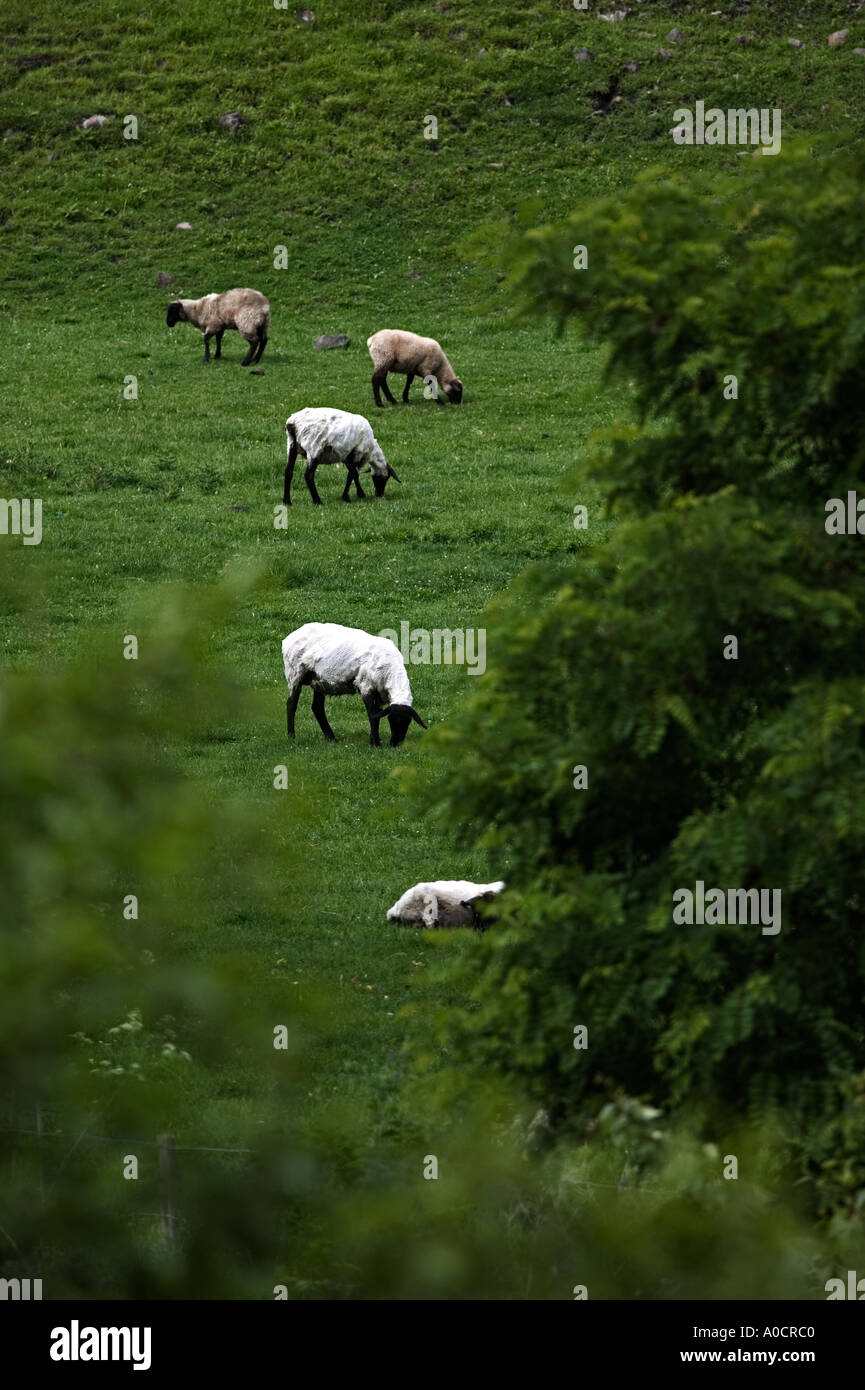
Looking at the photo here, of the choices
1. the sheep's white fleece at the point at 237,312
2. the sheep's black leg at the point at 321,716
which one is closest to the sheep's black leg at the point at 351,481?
the sheep's white fleece at the point at 237,312

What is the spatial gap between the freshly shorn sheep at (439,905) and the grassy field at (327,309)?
0.24 meters

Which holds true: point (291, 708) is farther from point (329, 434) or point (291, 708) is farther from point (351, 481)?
point (351, 481)

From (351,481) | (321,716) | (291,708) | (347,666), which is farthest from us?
(351,481)

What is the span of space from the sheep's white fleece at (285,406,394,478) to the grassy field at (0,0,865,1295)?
999 millimetres

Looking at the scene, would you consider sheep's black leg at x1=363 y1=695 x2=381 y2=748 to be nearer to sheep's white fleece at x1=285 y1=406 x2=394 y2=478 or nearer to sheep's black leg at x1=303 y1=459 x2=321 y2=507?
sheep's white fleece at x1=285 y1=406 x2=394 y2=478

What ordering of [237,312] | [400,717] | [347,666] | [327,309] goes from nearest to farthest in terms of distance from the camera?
[400,717] → [347,666] → [237,312] → [327,309]

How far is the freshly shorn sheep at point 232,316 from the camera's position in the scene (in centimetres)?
3575

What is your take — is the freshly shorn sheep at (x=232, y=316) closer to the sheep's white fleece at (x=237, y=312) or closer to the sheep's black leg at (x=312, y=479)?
the sheep's white fleece at (x=237, y=312)

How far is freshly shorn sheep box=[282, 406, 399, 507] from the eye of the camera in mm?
27094

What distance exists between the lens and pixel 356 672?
19.0m

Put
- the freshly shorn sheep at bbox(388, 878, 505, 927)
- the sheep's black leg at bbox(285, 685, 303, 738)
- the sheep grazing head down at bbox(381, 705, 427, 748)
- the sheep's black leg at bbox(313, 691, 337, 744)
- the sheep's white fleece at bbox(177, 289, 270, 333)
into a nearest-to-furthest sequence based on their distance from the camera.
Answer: the freshly shorn sheep at bbox(388, 878, 505, 927) < the sheep's black leg at bbox(285, 685, 303, 738) < the sheep grazing head down at bbox(381, 705, 427, 748) < the sheep's black leg at bbox(313, 691, 337, 744) < the sheep's white fleece at bbox(177, 289, 270, 333)

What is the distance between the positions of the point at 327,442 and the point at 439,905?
14365 mm

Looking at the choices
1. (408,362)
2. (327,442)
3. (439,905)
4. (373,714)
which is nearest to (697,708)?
(439,905)

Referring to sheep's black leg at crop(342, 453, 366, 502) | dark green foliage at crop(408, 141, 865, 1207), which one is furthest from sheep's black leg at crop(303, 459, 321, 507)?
dark green foliage at crop(408, 141, 865, 1207)
